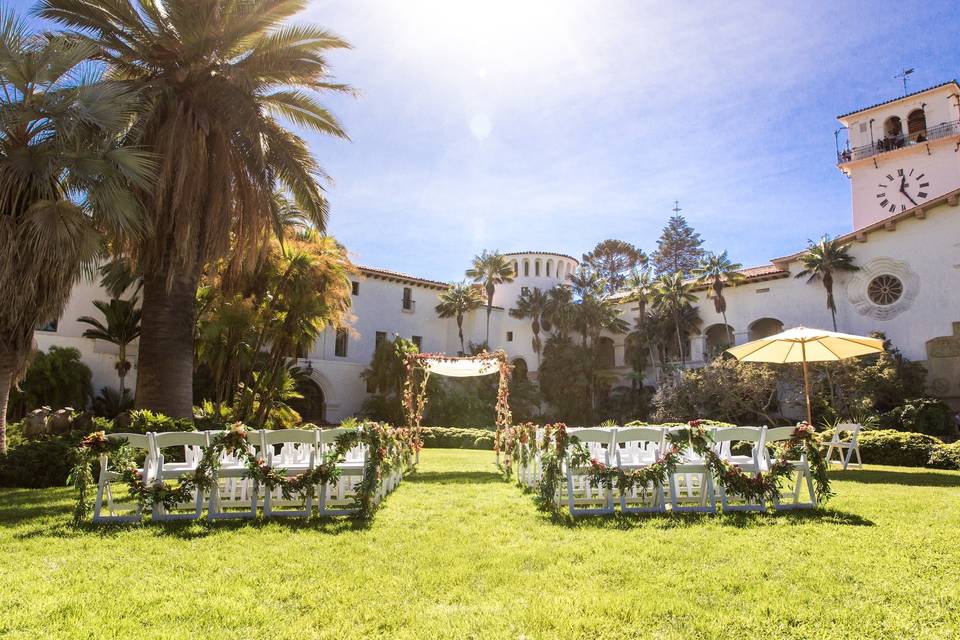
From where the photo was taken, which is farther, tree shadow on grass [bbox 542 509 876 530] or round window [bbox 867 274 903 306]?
round window [bbox 867 274 903 306]

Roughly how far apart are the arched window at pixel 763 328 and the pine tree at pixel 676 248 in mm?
18415

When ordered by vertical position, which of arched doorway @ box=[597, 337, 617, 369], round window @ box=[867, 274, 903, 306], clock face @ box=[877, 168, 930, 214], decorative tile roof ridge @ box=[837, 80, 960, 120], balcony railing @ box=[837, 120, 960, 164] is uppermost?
decorative tile roof ridge @ box=[837, 80, 960, 120]

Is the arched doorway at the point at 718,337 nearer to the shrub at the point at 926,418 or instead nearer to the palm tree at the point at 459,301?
the shrub at the point at 926,418

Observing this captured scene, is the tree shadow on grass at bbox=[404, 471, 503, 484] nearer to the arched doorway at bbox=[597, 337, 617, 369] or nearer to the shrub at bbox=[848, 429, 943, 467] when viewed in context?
the shrub at bbox=[848, 429, 943, 467]

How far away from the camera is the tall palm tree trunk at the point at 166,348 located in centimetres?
1202

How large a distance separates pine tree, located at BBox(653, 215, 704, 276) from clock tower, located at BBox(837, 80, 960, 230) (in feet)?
53.1

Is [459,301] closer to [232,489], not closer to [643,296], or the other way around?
[643,296]

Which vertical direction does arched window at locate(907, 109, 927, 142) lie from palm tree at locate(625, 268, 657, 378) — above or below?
above

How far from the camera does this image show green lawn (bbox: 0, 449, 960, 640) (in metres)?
3.41

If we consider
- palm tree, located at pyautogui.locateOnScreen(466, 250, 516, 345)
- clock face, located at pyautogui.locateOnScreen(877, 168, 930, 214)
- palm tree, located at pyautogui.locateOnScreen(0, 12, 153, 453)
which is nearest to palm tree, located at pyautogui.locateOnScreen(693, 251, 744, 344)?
clock face, located at pyautogui.locateOnScreen(877, 168, 930, 214)

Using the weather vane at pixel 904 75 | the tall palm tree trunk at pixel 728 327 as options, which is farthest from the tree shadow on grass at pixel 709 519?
the weather vane at pixel 904 75

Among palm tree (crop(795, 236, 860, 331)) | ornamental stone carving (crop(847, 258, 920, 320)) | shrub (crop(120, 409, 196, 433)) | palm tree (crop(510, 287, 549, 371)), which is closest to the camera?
shrub (crop(120, 409, 196, 433))

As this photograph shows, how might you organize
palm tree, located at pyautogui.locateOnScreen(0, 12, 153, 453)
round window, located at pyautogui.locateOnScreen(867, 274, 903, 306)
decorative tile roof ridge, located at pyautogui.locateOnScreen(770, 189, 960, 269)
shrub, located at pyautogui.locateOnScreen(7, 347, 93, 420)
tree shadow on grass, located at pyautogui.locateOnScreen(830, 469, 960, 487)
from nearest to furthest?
palm tree, located at pyautogui.locateOnScreen(0, 12, 153, 453), tree shadow on grass, located at pyautogui.locateOnScreen(830, 469, 960, 487), shrub, located at pyautogui.locateOnScreen(7, 347, 93, 420), decorative tile roof ridge, located at pyautogui.locateOnScreen(770, 189, 960, 269), round window, located at pyautogui.locateOnScreen(867, 274, 903, 306)

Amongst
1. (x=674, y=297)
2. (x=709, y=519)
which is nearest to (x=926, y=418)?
(x=674, y=297)
